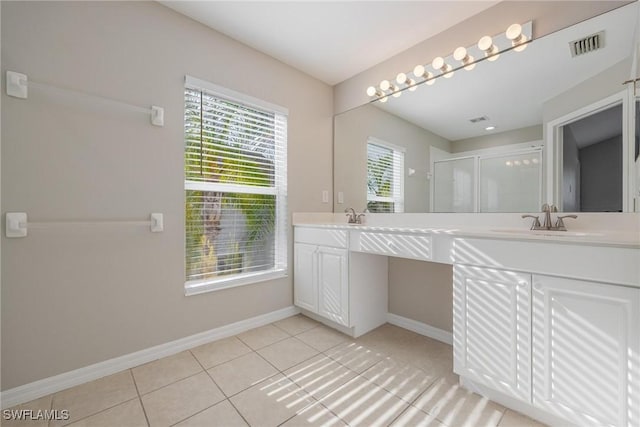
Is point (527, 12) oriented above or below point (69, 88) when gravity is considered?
above

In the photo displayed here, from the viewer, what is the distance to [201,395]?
1.49m

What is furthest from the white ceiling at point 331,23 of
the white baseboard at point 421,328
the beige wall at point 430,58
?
the white baseboard at point 421,328

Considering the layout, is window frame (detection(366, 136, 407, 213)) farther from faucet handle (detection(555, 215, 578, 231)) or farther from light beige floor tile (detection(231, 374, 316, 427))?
light beige floor tile (detection(231, 374, 316, 427))

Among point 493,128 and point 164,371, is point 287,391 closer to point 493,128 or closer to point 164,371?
point 164,371

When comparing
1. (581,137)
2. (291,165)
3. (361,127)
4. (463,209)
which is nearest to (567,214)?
(581,137)

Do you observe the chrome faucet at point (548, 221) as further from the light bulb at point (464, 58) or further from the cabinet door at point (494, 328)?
the light bulb at point (464, 58)

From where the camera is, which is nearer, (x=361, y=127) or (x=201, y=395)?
(x=201, y=395)

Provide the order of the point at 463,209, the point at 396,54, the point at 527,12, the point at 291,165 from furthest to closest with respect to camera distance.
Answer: the point at 291,165 < the point at 396,54 < the point at 463,209 < the point at 527,12

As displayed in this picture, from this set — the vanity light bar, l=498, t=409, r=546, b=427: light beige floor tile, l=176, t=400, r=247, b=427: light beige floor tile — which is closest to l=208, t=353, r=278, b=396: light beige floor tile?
l=176, t=400, r=247, b=427: light beige floor tile

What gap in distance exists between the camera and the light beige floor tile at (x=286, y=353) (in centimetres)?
181

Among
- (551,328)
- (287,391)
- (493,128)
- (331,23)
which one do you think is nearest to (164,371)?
(287,391)

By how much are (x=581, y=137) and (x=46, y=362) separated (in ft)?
10.6

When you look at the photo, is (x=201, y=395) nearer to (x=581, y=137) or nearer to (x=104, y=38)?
(x=104, y=38)

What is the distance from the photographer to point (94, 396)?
1476 mm
